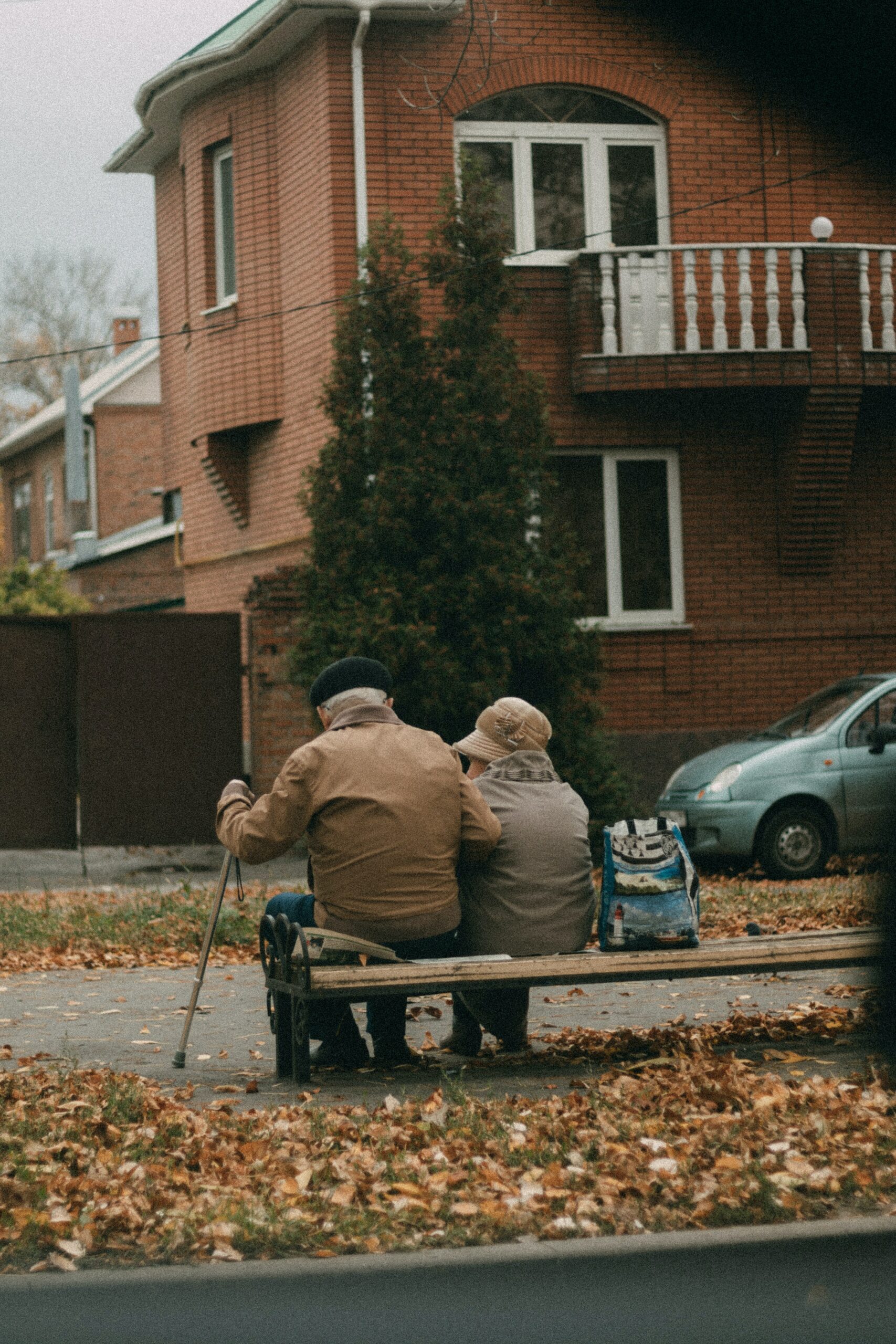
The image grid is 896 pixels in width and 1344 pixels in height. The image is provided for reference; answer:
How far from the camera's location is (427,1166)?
5.07 metres

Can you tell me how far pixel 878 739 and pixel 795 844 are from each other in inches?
43.5

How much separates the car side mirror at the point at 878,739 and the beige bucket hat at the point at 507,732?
25.7ft

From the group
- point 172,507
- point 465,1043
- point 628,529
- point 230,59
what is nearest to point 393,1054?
point 465,1043

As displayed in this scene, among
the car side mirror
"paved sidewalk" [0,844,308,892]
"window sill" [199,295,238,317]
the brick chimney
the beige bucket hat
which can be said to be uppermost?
the brick chimney

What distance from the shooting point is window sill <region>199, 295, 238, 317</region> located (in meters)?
20.0

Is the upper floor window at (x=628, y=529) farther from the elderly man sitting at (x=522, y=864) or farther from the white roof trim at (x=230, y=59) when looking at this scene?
the elderly man sitting at (x=522, y=864)

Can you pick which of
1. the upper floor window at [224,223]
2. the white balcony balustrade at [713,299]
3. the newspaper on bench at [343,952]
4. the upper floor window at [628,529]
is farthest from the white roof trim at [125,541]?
the newspaper on bench at [343,952]

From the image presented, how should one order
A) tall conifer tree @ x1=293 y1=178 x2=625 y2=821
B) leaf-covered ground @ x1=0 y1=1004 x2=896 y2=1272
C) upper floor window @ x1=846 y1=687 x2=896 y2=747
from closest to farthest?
leaf-covered ground @ x1=0 y1=1004 x2=896 y2=1272 → tall conifer tree @ x1=293 y1=178 x2=625 y2=821 → upper floor window @ x1=846 y1=687 x2=896 y2=747

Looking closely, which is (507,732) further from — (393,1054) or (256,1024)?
(256,1024)

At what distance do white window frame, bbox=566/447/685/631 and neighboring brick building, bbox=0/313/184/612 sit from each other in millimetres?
14928

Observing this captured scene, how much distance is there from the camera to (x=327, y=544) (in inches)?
586

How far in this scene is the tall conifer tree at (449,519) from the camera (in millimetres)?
14297

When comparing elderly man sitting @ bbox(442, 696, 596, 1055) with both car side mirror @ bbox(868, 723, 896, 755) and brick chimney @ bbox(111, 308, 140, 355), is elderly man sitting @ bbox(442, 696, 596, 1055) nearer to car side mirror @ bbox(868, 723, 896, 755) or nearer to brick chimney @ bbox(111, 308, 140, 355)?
car side mirror @ bbox(868, 723, 896, 755)

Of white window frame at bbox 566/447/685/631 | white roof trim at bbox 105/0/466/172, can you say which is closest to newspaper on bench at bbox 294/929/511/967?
white roof trim at bbox 105/0/466/172
